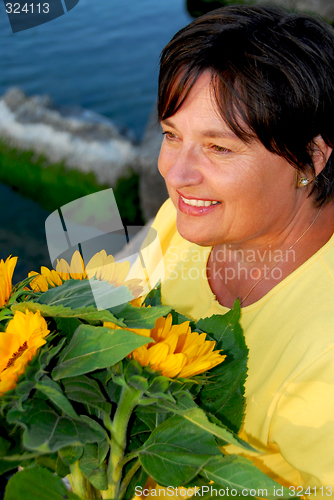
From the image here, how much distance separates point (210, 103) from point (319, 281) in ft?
1.07

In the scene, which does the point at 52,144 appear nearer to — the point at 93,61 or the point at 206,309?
the point at 93,61

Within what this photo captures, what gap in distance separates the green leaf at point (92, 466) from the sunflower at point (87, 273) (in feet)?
0.54

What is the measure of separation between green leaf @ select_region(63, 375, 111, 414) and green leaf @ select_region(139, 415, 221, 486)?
0.19 ft

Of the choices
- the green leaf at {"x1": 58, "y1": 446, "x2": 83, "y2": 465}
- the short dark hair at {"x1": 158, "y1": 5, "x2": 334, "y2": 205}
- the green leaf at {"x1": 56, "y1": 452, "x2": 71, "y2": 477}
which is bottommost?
the green leaf at {"x1": 56, "y1": 452, "x2": 71, "y2": 477}

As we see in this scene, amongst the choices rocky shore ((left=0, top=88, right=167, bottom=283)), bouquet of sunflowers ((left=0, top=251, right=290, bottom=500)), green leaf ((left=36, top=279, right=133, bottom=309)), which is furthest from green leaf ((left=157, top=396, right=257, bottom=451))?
rocky shore ((left=0, top=88, right=167, bottom=283))

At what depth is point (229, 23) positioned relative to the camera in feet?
2.18

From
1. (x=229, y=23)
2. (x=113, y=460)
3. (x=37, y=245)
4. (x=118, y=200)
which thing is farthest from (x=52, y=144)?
(x=113, y=460)

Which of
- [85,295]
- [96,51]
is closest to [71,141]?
[96,51]

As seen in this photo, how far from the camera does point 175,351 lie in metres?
0.44

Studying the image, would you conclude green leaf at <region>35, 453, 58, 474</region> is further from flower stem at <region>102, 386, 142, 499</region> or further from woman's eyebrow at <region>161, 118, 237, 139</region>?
woman's eyebrow at <region>161, 118, 237, 139</region>

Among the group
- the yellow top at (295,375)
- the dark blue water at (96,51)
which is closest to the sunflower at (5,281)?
the yellow top at (295,375)

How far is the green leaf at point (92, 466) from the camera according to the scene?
40 centimetres

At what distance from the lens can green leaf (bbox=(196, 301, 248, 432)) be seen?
484 millimetres

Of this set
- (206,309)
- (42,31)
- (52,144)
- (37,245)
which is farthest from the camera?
(52,144)
